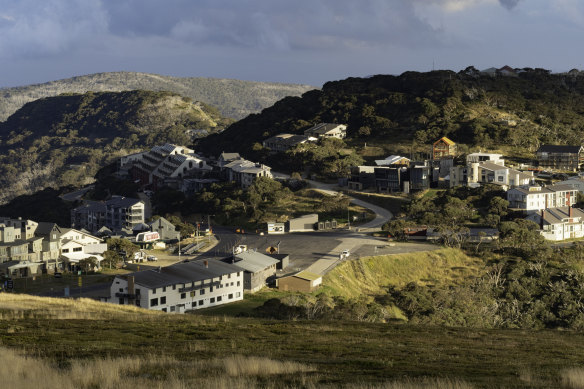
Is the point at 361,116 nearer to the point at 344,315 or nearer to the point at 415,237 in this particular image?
the point at 415,237

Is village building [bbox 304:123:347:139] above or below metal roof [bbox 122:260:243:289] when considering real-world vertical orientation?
above

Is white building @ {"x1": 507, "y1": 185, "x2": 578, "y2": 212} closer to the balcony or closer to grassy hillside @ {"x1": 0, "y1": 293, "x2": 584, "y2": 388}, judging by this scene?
the balcony

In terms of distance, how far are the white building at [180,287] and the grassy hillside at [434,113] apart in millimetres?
49977

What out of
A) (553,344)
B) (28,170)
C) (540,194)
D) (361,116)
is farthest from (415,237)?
(28,170)

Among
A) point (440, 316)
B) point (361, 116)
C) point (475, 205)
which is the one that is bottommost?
point (440, 316)

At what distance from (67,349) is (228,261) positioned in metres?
32.8

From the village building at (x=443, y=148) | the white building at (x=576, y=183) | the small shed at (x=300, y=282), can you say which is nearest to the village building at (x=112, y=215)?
the small shed at (x=300, y=282)

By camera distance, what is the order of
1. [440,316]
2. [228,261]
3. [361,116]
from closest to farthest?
[440,316] < [228,261] < [361,116]

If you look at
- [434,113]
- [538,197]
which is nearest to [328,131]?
[434,113]

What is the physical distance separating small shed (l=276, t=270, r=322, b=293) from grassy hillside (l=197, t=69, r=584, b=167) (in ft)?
150

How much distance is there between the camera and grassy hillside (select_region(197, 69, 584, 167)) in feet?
305

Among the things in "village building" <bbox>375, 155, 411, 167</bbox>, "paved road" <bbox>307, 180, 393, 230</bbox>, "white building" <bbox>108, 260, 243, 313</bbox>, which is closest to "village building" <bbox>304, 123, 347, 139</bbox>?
"village building" <bbox>375, 155, 411, 167</bbox>

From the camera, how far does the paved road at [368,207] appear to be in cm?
6731

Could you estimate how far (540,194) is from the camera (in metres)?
66.5
